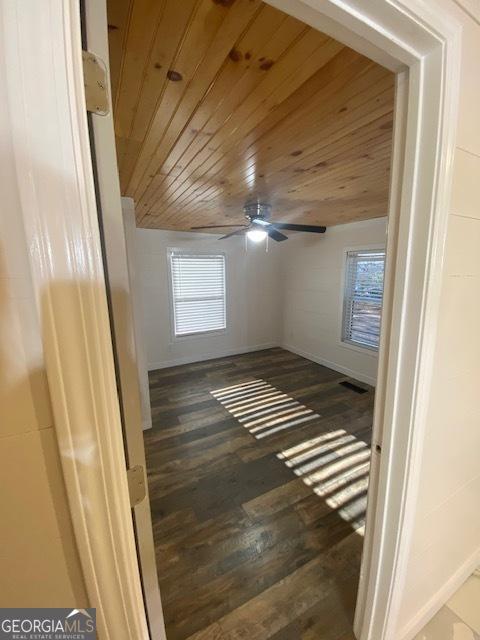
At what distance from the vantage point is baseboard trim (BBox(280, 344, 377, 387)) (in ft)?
12.3

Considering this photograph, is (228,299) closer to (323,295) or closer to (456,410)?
(323,295)

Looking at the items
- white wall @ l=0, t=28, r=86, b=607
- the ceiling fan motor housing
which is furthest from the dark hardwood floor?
the ceiling fan motor housing

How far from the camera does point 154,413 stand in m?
3.10

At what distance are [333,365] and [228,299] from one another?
2.22 metres

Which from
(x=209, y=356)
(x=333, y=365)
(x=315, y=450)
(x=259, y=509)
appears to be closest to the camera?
(x=259, y=509)

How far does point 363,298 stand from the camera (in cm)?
378

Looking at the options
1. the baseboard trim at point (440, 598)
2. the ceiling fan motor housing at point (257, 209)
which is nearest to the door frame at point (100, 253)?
the baseboard trim at point (440, 598)

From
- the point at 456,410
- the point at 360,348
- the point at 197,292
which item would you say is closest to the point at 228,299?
the point at 197,292

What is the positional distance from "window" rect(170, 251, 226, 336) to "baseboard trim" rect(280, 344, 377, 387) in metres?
1.51

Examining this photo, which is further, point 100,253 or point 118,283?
point 118,283

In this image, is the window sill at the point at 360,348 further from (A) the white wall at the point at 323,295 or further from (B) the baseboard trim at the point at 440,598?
(B) the baseboard trim at the point at 440,598

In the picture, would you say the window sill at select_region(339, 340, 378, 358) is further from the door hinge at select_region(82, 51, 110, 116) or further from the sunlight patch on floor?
the door hinge at select_region(82, 51, 110, 116)

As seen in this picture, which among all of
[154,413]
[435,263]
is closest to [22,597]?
[435,263]

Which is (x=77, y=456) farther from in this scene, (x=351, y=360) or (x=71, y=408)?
(x=351, y=360)
